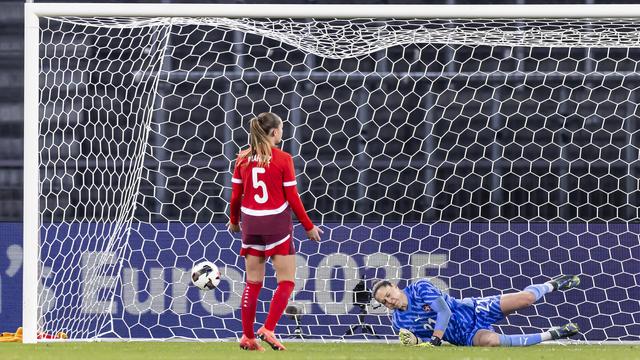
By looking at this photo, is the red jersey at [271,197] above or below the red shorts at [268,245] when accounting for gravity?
above

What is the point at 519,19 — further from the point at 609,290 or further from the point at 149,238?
the point at 149,238

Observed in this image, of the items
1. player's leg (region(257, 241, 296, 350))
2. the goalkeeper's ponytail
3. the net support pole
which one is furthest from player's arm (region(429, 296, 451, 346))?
the net support pole

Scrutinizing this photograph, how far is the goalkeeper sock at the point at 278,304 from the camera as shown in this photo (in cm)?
527

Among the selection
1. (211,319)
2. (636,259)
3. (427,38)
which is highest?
(427,38)

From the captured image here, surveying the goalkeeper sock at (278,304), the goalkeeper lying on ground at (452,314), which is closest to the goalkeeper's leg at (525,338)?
the goalkeeper lying on ground at (452,314)

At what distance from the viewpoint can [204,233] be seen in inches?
277

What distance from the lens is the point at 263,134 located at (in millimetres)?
5281

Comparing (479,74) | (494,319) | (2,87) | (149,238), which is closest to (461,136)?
(479,74)

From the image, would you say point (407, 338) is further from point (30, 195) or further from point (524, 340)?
point (30, 195)

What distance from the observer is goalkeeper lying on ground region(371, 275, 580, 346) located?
5.82 m

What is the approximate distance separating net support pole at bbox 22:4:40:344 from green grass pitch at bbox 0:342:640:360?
0.17 metres

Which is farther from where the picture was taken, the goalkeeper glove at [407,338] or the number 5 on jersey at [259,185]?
the goalkeeper glove at [407,338]

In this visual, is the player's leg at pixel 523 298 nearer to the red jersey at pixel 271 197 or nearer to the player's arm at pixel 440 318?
the player's arm at pixel 440 318

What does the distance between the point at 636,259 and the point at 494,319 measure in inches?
52.3
